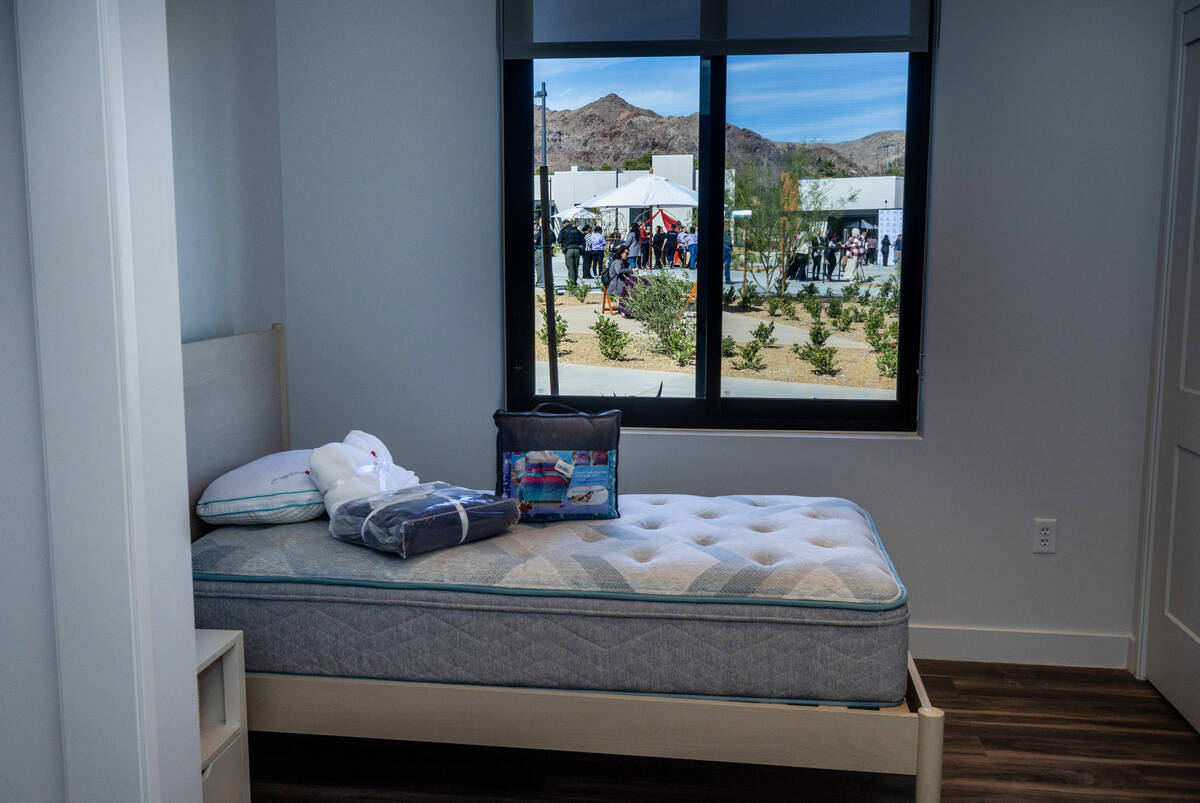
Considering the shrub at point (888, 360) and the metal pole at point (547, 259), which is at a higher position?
the metal pole at point (547, 259)

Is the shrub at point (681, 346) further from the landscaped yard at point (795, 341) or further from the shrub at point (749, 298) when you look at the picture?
the shrub at point (749, 298)

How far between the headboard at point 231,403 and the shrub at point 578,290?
1.03m

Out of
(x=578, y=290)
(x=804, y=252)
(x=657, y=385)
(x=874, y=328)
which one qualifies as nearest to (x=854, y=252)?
(x=804, y=252)

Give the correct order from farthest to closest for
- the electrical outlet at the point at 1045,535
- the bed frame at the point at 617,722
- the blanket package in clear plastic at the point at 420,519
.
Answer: the electrical outlet at the point at 1045,535, the blanket package in clear plastic at the point at 420,519, the bed frame at the point at 617,722

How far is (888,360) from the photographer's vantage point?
346 cm

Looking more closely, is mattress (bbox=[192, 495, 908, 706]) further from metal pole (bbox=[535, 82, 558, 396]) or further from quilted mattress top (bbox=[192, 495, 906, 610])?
metal pole (bbox=[535, 82, 558, 396])

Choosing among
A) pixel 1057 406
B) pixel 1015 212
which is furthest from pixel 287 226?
pixel 1057 406

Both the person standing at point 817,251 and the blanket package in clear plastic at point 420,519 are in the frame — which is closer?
the blanket package in clear plastic at point 420,519

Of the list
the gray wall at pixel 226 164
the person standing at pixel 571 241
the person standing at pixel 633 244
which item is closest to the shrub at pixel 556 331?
the person standing at pixel 571 241

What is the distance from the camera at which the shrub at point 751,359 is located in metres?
3.52

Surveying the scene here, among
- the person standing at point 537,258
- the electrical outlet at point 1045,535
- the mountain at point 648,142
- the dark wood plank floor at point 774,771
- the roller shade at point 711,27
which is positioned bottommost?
the dark wood plank floor at point 774,771

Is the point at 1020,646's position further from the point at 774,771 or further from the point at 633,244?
the point at 633,244

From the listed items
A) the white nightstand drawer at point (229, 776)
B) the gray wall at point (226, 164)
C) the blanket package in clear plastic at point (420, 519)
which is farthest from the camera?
the gray wall at point (226, 164)

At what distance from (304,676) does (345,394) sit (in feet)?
4.60
